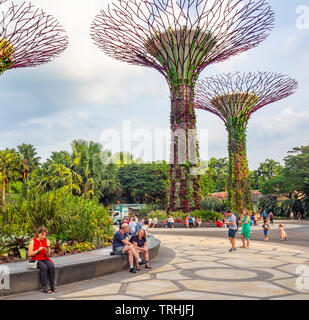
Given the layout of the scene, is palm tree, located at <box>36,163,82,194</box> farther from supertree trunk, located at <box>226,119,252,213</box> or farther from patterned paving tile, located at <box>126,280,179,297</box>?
supertree trunk, located at <box>226,119,252,213</box>

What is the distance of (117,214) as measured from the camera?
3512 cm

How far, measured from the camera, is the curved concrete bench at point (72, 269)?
5639 millimetres

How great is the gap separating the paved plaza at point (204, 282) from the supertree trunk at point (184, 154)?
1607cm

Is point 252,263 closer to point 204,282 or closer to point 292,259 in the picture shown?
point 292,259

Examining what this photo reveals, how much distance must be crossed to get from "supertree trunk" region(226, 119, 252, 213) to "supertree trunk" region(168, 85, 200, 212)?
23.9 ft

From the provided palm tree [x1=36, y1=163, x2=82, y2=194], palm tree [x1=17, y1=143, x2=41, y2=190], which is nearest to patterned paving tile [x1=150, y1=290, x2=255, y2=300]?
palm tree [x1=36, y1=163, x2=82, y2=194]

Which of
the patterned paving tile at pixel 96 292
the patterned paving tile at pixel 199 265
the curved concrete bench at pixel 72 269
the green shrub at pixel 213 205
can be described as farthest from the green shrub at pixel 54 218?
the green shrub at pixel 213 205

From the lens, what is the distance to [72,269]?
638 centimetres

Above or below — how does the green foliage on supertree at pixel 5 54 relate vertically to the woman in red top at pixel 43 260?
above

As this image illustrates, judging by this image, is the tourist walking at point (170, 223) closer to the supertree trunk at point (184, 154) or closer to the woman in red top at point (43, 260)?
the supertree trunk at point (184, 154)

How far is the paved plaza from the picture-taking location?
5.50 metres

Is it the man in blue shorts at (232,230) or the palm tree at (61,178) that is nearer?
the man in blue shorts at (232,230)
